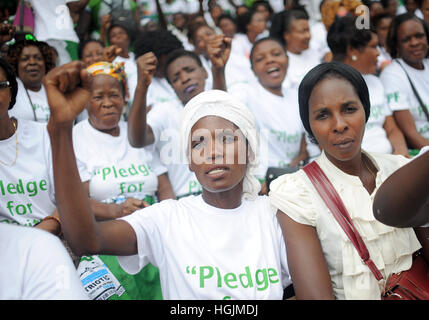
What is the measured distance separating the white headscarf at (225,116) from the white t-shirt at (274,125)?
1.55m

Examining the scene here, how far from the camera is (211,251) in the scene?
2.09 m

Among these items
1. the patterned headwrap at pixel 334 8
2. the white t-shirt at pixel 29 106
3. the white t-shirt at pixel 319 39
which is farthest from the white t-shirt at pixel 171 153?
the white t-shirt at pixel 319 39

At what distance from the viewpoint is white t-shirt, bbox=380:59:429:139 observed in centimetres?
424

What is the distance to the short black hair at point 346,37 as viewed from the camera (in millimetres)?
4242

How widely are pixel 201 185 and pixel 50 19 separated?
328 cm

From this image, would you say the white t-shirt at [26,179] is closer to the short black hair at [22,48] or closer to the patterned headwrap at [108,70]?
the patterned headwrap at [108,70]

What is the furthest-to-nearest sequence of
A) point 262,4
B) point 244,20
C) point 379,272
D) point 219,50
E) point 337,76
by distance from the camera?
point 262,4, point 244,20, point 219,50, point 337,76, point 379,272

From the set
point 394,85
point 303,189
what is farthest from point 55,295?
point 394,85

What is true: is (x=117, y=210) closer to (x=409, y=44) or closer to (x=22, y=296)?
(x=22, y=296)

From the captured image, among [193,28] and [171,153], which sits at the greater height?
[193,28]

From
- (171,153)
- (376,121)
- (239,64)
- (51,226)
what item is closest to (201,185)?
(51,226)

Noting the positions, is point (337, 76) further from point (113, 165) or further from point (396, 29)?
point (396, 29)

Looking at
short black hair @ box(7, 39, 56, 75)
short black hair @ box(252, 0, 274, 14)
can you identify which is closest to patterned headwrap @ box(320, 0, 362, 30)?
short black hair @ box(252, 0, 274, 14)

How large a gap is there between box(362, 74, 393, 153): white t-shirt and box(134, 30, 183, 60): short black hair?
2.05 meters
